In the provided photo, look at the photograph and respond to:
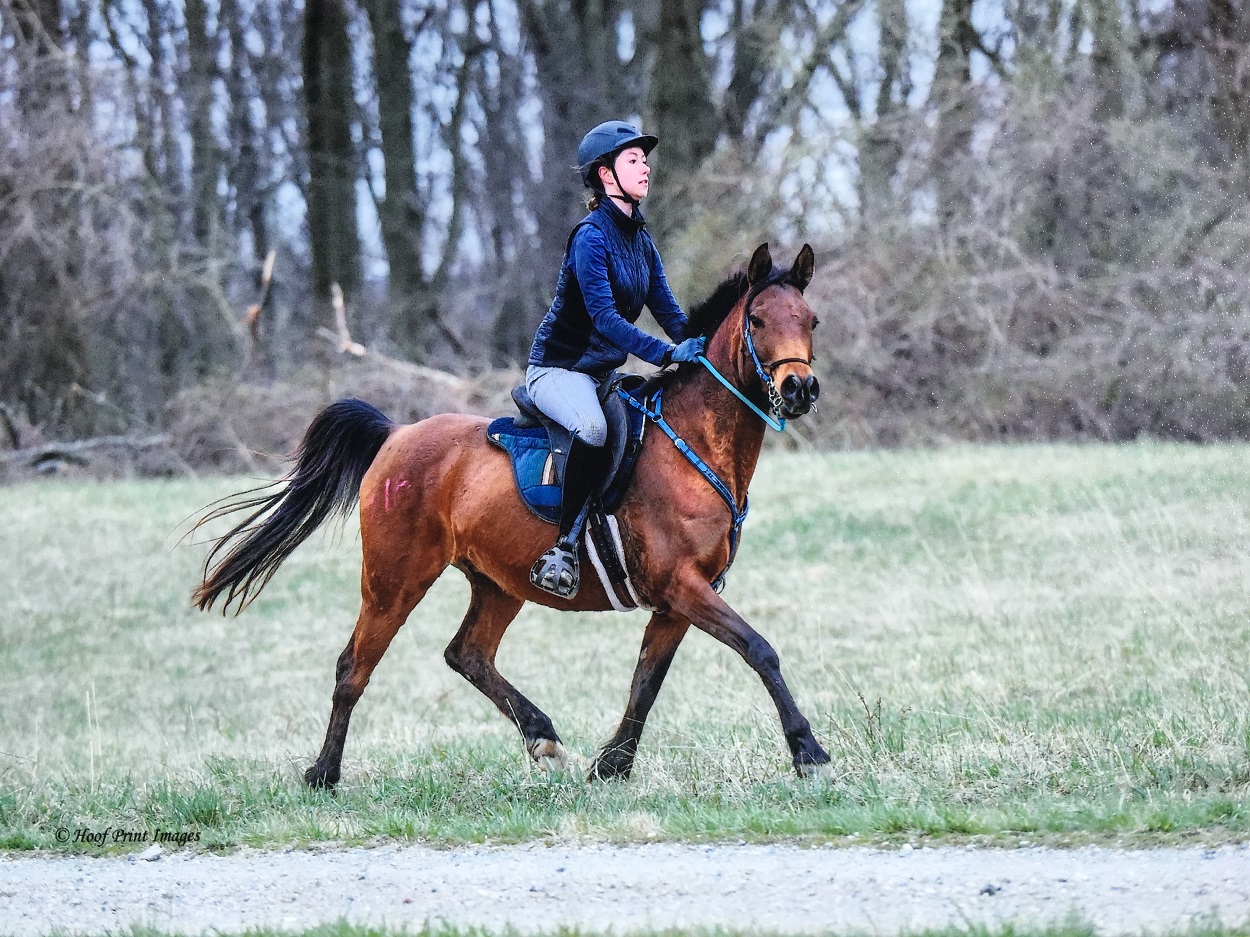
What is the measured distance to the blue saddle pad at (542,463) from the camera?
7.04 metres

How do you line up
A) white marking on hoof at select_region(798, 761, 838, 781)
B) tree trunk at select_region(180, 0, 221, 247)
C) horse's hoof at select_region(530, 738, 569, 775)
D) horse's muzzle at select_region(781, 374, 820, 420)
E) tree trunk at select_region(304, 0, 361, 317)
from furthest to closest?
tree trunk at select_region(180, 0, 221, 247) → tree trunk at select_region(304, 0, 361, 317) → horse's hoof at select_region(530, 738, 569, 775) → white marking on hoof at select_region(798, 761, 838, 781) → horse's muzzle at select_region(781, 374, 820, 420)

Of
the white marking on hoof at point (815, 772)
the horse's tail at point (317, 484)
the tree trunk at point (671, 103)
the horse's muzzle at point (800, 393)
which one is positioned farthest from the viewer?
the tree trunk at point (671, 103)

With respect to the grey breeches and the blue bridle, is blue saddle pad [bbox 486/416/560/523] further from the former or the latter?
the blue bridle

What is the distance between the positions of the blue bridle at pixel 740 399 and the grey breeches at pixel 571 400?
24 cm

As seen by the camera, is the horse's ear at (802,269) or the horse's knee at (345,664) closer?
the horse's ear at (802,269)

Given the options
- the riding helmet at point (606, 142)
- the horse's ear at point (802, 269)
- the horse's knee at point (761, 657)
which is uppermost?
the riding helmet at point (606, 142)

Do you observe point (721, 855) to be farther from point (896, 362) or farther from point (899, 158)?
point (899, 158)

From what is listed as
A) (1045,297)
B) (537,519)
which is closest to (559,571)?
(537,519)

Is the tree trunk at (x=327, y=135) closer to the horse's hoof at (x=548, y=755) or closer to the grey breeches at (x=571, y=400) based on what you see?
the grey breeches at (x=571, y=400)

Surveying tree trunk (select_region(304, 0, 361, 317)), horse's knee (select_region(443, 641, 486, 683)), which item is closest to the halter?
horse's knee (select_region(443, 641, 486, 683))

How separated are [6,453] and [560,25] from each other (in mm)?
17631

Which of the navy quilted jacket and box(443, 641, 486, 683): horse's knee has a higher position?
the navy quilted jacket

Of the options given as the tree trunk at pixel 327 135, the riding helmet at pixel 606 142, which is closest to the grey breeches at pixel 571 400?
the riding helmet at pixel 606 142

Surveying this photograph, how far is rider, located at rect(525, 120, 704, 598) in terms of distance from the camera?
270 inches
